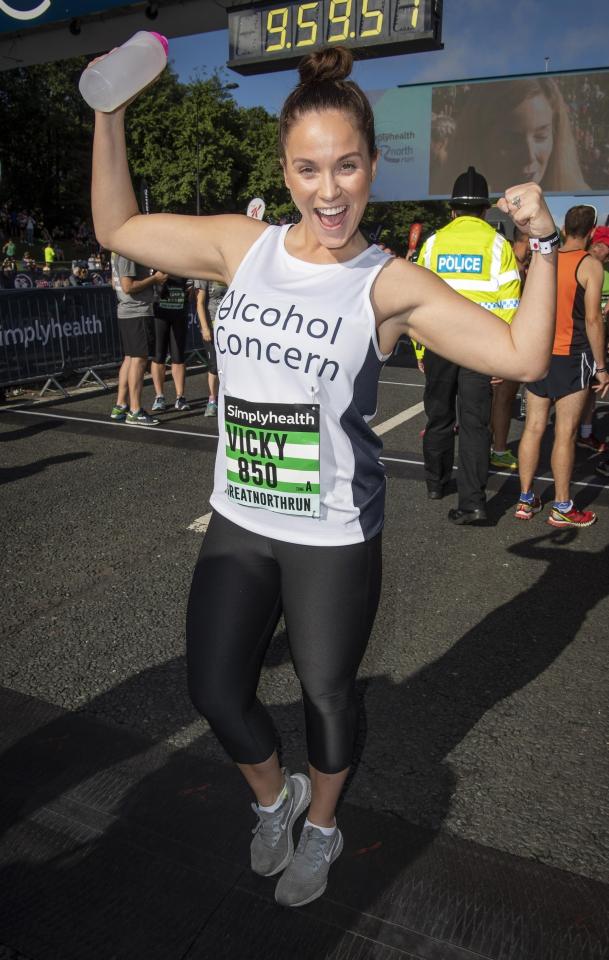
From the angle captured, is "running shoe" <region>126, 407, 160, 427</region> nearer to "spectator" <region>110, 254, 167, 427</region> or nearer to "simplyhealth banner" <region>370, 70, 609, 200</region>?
"spectator" <region>110, 254, 167, 427</region>

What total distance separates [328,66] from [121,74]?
0.50 meters

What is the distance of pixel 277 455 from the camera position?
183cm

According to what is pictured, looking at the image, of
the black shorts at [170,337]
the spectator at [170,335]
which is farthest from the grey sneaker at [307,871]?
the black shorts at [170,337]

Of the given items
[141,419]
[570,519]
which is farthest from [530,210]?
[141,419]

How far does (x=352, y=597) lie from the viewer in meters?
1.86

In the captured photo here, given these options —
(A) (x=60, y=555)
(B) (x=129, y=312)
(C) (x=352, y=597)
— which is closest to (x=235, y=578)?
(C) (x=352, y=597)

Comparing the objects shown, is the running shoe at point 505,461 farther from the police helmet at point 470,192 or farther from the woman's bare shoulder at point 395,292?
the woman's bare shoulder at point 395,292

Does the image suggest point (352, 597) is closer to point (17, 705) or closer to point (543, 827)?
point (543, 827)

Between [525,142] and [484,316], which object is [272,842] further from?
[525,142]

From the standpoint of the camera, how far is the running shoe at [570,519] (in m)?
5.18

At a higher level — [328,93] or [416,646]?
[328,93]

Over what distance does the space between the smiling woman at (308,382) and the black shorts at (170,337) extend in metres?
6.67

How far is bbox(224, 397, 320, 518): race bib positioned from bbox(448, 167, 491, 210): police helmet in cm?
386

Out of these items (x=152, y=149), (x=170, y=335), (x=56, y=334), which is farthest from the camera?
(x=152, y=149)
